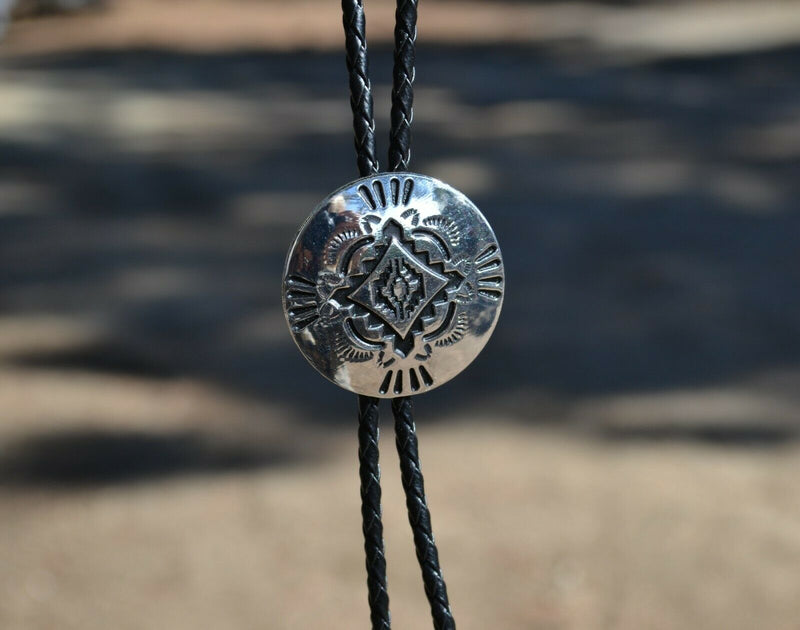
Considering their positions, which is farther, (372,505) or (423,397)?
(423,397)

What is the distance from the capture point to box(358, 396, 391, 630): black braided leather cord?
0.51 metres

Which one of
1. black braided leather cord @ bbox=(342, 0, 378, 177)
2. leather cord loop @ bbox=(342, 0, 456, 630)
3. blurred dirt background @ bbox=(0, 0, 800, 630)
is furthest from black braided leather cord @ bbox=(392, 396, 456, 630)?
blurred dirt background @ bbox=(0, 0, 800, 630)

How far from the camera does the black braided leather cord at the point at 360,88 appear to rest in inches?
19.1

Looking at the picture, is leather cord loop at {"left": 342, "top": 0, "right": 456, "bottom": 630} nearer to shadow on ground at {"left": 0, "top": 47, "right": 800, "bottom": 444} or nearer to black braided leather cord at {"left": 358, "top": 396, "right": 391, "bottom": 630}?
black braided leather cord at {"left": 358, "top": 396, "right": 391, "bottom": 630}

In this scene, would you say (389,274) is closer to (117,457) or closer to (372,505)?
(372,505)

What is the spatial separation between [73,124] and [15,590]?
1.91 m

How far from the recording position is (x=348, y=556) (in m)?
1.51

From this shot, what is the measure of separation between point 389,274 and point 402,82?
0.12 meters

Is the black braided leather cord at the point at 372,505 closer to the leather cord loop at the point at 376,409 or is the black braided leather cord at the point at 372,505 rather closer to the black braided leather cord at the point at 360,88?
Answer: the leather cord loop at the point at 376,409

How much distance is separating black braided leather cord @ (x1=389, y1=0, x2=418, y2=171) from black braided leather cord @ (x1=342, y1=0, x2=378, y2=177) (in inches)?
0.5

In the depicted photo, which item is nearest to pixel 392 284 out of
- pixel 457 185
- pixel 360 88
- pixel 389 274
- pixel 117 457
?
pixel 389 274

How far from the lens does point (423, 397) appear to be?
74.0 inches

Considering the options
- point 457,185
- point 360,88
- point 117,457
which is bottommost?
point 360,88

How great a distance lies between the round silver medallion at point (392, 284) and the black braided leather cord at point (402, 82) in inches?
1.6
